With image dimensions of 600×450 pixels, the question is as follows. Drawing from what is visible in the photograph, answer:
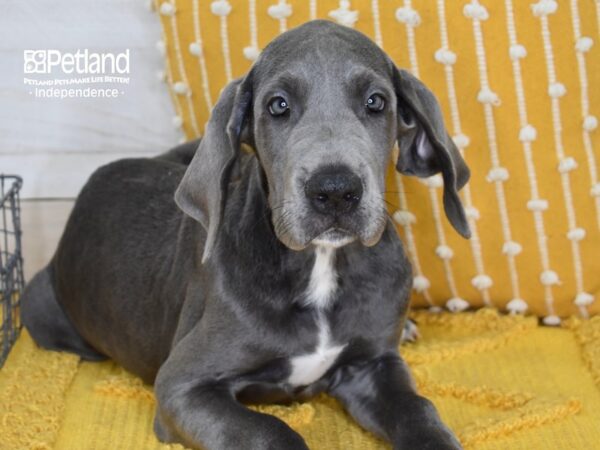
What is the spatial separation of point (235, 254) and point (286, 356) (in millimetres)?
294

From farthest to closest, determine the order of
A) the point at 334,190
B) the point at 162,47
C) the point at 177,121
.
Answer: the point at 177,121
the point at 162,47
the point at 334,190

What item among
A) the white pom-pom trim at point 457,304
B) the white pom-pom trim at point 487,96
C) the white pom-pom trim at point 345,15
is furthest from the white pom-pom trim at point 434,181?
the white pom-pom trim at point 345,15

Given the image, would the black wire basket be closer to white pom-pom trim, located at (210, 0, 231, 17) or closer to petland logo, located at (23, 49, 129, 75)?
petland logo, located at (23, 49, 129, 75)

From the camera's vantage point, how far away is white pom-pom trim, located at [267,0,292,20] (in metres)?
3.40

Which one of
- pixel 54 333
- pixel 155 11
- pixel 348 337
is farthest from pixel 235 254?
pixel 155 11

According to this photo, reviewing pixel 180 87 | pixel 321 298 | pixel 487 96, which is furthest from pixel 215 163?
pixel 180 87

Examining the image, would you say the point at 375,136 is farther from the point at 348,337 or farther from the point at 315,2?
the point at 315,2

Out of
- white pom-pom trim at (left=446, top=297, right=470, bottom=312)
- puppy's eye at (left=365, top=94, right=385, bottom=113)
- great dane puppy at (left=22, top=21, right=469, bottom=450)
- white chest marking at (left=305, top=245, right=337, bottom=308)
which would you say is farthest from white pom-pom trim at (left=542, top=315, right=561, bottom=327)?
puppy's eye at (left=365, top=94, right=385, bottom=113)

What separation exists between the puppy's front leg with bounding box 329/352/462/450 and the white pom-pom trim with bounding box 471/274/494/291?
2.40 feet

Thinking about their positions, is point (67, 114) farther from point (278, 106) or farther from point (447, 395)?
point (447, 395)

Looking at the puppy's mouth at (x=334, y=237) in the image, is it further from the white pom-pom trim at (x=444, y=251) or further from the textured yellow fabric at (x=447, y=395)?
the white pom-pom trim at (x=444, y=251)

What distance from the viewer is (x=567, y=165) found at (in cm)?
331

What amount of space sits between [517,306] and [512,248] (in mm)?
225

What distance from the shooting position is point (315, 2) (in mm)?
3389
